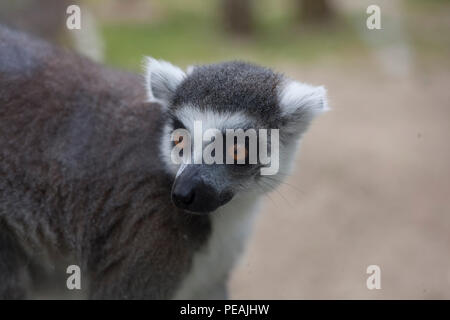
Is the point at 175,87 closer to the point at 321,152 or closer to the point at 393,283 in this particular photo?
the point at 393,283

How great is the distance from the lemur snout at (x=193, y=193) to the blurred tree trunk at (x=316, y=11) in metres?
11.1

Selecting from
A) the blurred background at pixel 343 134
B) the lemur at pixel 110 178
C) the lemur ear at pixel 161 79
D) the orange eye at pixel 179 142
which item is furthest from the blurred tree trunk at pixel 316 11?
the orange eye at pixel 179 142

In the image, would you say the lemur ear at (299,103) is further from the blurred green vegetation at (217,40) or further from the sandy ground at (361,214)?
the blurred green vegetation at (217,40)

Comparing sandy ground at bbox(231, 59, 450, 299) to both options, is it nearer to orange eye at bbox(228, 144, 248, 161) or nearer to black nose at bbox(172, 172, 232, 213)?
orange eye at bbox(228, 144, 248, 161)

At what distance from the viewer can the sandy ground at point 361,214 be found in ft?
20.9

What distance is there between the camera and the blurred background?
21.6ft

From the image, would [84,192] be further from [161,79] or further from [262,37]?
[262,37]

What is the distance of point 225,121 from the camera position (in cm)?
405

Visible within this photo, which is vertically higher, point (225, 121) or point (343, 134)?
point (343, 134)

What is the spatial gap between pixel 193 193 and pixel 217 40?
406 inches

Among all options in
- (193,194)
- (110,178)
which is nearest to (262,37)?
(110,178)
